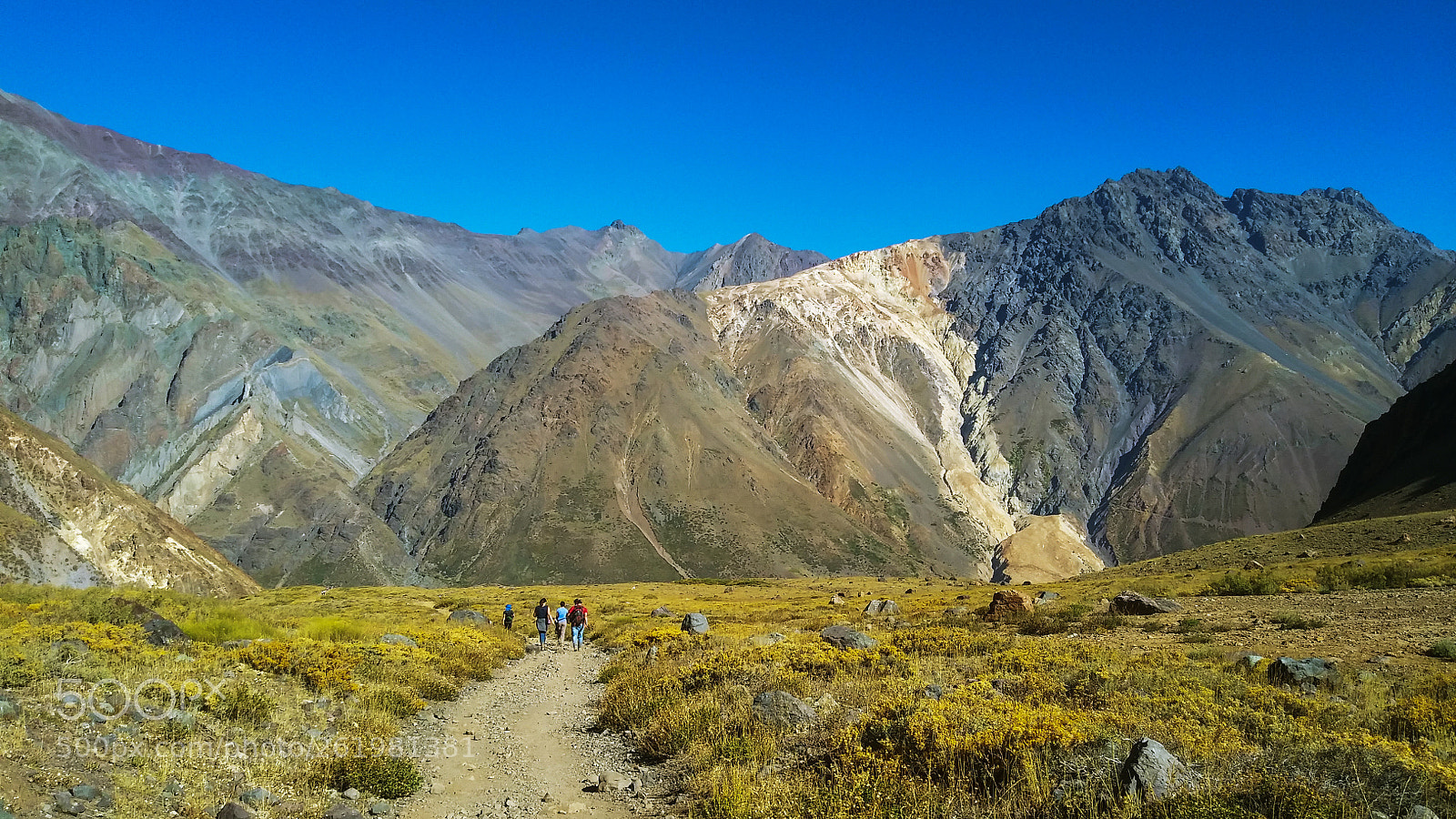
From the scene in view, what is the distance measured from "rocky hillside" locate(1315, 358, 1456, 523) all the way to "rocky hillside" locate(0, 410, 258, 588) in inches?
3068

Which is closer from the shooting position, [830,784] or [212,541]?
[830,784]

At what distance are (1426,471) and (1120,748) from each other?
64.1 metres

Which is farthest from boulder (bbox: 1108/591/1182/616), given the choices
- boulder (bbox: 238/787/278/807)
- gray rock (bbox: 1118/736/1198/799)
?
boulder (bbox: 238/787/278/807)

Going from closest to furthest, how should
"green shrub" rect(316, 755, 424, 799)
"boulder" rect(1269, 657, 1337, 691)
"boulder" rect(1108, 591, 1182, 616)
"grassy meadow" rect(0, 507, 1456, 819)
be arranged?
"grassy meadow" rect(0, 507, 1456, 819)
"green shrub" rect(316, 755, 424, 799)
"boulder" rect(1269, 657, 1337, 691)
"boulder" rect(1108, 591, 1182, 616)

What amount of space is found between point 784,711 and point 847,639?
8.61 m

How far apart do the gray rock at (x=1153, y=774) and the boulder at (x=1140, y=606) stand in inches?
706

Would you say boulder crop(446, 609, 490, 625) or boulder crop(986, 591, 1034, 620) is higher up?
boulder crop(986, 591, 1034, 620)

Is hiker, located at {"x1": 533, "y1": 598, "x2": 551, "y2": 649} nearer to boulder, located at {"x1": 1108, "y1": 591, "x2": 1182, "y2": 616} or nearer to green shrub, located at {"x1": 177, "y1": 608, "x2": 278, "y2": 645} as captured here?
green shrub, located at {"x1": 177, "y1": 608, "x2": 278, "y2": 645}

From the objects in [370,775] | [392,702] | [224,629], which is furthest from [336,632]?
[370,775]

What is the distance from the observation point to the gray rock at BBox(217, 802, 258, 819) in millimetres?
9844

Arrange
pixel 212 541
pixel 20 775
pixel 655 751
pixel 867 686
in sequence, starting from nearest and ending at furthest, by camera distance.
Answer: pixel 20 775 → pixel 655 751 → pixel 867 686 → pixel 212 541

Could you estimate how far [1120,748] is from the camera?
10.2 meters

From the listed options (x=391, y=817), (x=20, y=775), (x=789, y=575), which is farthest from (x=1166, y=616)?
(x=789, y=575)

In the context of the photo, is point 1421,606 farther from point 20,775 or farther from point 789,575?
point 789,575
